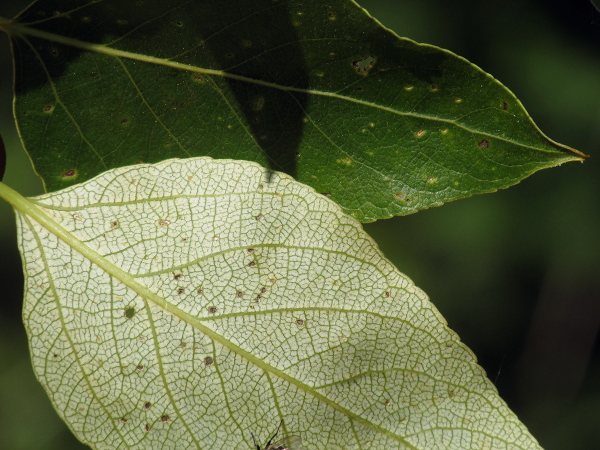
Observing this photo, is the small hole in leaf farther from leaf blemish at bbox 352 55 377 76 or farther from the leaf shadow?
leaf blemish at bbox 352 55 377 76

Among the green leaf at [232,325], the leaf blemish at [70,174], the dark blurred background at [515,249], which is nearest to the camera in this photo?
the green leaf at [232,325]

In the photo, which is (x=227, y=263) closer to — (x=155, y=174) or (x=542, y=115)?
(x=155, y=174)

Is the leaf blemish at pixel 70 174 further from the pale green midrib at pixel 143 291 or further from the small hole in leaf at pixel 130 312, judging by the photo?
the small hole in leaf at pixel 130 312

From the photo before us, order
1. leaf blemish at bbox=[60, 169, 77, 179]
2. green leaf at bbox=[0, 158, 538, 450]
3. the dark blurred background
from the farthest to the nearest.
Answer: the dark blurred background → leaf blemish at bbox=[60, 169, 77, 179] → green leaf at bbox=[0, 158, 538, 450]

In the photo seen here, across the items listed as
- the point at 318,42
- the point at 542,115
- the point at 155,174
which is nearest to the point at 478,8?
the point at 542,115

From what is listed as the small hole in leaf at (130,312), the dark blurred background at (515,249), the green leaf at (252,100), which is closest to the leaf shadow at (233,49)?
the green leaf at (252,100)

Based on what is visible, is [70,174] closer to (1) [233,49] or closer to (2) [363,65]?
(1) [233,49]

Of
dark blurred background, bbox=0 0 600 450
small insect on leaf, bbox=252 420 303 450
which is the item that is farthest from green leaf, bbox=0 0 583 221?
dark blurred background, bbox=0 0 600 450
